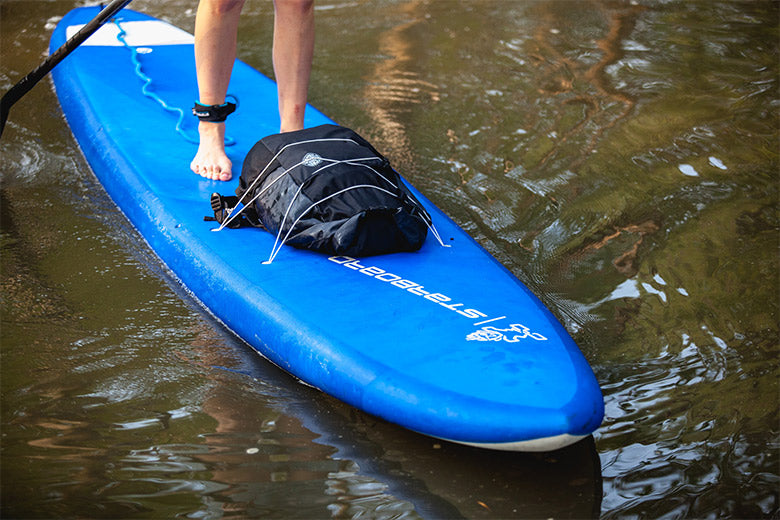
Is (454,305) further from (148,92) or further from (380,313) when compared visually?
(148,92)

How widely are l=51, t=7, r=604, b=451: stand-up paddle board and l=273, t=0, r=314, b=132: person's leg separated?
26 centimetres

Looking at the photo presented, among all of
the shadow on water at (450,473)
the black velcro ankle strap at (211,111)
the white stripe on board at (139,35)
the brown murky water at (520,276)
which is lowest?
the shadow on water at (450,473)

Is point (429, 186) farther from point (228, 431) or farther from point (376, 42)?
point (376, 42)

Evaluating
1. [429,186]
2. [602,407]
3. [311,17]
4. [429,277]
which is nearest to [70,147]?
[311,17]

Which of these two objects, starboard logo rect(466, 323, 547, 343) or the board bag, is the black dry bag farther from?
starboard logo rect(466, 323, 547, 343)

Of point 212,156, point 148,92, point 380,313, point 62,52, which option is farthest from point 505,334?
point 148,92

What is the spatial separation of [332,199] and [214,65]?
0.74m

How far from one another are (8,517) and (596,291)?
68.2 inches

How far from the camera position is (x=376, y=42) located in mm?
4863

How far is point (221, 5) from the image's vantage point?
2.55 m

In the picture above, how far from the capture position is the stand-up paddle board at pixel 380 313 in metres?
1.69

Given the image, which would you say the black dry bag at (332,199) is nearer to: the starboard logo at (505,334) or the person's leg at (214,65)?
the person's leg at (214,65)

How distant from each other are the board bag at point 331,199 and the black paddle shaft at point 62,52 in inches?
29.0

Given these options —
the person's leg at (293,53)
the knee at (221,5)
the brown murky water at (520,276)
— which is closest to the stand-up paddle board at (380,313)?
the brown murky water at (520,276)
